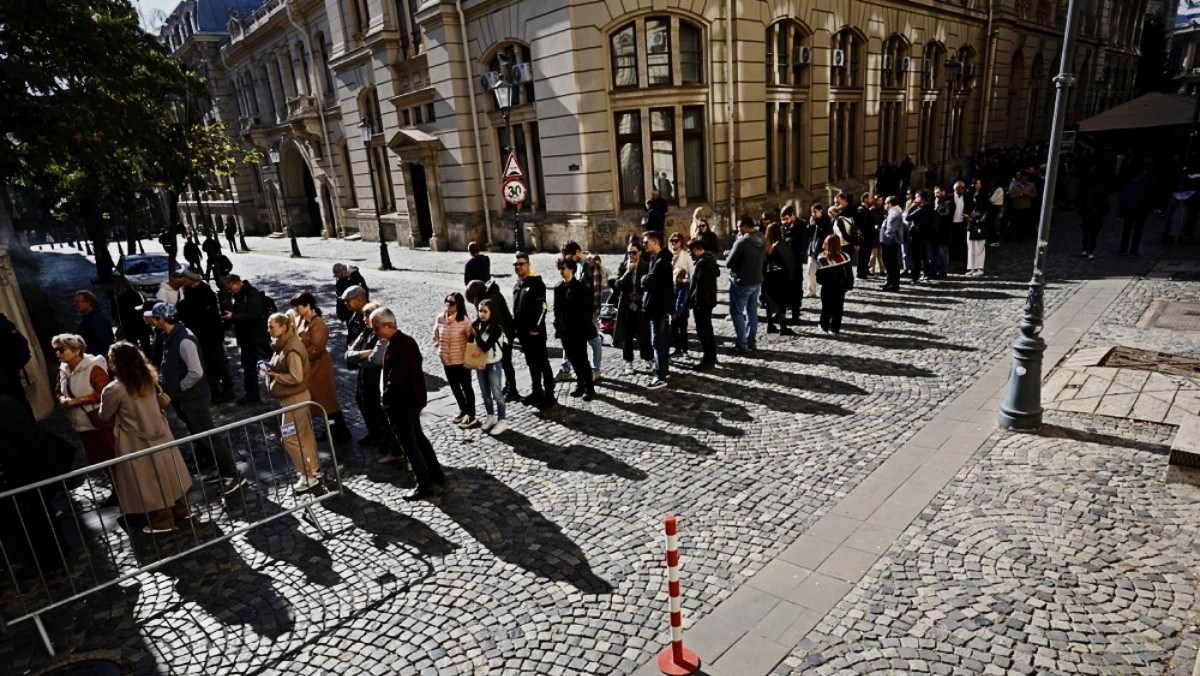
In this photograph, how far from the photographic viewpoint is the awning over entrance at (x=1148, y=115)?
2133 centimetres

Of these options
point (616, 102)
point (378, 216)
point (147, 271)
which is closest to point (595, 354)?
point (616, 102)

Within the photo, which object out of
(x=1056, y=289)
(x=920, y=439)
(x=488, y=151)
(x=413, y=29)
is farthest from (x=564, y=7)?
(x=920, y=439)

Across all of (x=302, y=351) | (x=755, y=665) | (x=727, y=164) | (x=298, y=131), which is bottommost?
(x=755, y=665)

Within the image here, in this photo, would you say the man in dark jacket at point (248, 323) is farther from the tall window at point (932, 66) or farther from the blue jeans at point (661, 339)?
the tall window at point (932, 66)

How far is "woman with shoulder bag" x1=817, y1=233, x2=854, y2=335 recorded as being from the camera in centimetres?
975

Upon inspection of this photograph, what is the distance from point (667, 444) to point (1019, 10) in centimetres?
3813

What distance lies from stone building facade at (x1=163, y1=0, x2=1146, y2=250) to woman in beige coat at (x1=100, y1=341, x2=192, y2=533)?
992 cm

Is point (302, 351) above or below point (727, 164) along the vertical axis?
below

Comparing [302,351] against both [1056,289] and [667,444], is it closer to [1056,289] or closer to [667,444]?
[667,444]

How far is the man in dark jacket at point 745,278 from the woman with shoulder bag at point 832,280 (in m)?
1.09

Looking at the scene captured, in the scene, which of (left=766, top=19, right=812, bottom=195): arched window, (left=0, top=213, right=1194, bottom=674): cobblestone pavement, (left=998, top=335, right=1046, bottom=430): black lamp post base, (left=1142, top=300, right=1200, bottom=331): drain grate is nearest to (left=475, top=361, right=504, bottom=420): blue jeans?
(left=0, top=213, right=1194, bottom=674): cobblestone pavement

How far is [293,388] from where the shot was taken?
638cm

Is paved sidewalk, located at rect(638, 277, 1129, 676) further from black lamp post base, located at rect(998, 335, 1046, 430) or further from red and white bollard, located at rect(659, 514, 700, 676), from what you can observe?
black lamp post base, located at rect(998, 335, 1046, 430)

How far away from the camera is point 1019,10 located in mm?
33438
